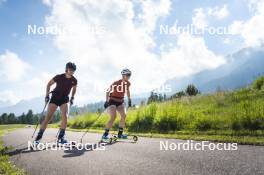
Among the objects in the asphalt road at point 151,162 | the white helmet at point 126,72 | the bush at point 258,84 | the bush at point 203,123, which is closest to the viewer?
the asphalt road at point 151,162

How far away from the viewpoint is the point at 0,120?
562 feet

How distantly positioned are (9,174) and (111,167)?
1976mm

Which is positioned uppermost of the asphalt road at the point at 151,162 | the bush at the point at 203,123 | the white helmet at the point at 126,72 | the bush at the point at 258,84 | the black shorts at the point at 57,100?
the bush at the point at 258,84

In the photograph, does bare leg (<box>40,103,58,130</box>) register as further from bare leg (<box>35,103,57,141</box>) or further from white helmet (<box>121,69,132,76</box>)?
white helmet (<box>121,69,132,76</box>)

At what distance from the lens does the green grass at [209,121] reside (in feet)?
34.3

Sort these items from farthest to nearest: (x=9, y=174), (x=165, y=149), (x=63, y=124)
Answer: (x=63, y=124) < (x=165, y=149) < (x=9, y=174)

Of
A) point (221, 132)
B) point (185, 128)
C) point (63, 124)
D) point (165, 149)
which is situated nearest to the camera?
point (165, 149)

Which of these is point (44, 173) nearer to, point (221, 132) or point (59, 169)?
point (59, 169)

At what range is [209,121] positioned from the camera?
13016mm

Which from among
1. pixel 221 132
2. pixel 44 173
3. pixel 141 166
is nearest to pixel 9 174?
→ pixel 44 173

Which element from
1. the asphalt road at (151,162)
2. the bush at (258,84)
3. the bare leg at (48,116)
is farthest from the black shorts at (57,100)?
the bush at (258,84)

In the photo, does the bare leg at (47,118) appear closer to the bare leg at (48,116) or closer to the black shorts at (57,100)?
the bare leg at (48,116)

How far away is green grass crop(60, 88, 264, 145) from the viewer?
1045cm

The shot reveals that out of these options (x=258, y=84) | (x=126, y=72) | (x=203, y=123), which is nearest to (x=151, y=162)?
(x=126, y=72)
